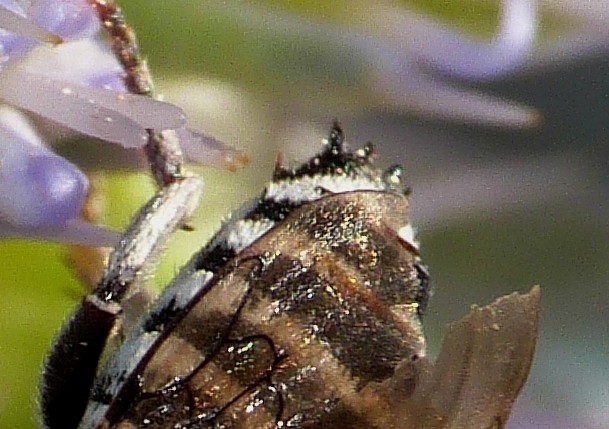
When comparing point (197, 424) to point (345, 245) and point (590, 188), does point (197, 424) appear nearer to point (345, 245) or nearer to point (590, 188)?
point (345, 245)

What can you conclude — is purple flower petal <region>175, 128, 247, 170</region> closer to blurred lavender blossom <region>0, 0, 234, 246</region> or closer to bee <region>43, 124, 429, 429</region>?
blurred lavender blossom <region>0, 0, 234, 246</region>

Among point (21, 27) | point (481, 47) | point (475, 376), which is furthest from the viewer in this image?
point (481, 47)

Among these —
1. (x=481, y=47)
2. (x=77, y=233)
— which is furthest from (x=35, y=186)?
(x=481, y=47)

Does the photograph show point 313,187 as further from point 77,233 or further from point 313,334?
point 77,233

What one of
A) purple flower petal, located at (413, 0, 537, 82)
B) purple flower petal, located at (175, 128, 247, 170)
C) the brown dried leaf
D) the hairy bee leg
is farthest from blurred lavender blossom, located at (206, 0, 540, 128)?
the brown dried leaf

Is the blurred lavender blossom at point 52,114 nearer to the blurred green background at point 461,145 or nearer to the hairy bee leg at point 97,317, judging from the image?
the hairy bee leg at point 97,317

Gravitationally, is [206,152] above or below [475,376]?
above

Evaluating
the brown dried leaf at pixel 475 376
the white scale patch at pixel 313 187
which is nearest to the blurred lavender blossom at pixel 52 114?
the white scale patch at pixel 313 187
